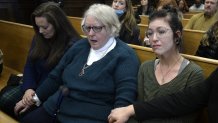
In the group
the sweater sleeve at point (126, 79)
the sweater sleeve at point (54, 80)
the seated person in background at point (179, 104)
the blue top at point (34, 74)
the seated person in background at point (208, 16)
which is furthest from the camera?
the seated person in background at point (208, 16)

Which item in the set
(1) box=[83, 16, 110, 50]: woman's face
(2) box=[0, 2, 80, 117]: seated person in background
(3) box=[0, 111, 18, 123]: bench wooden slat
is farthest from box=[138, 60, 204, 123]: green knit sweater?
(3) box=[0, 111, 18, 123]: bench wooden slat

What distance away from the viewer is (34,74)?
2.58 m

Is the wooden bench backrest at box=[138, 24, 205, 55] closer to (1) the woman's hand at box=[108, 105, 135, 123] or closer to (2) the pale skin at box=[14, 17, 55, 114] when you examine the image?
(2) the pale skin at box=[14, 17, 55, 114]

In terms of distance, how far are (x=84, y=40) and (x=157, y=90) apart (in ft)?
2.55

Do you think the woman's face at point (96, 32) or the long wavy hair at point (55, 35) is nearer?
the woman's face at point (96, 32)

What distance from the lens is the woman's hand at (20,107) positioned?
2.36m

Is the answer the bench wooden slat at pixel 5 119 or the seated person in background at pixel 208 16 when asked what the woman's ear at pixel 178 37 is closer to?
the bench wooden slat at pixel 5 119

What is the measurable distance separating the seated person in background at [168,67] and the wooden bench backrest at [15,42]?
1899 millimetres

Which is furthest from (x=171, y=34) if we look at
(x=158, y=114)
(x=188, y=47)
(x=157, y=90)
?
(x=188, y=47)

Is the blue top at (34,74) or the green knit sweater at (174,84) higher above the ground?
the green knit sweater at (174,84)

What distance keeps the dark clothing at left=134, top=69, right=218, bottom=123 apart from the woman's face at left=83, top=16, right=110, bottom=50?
1.88ft

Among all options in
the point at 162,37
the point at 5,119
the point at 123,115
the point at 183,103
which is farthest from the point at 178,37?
the point at 5,119

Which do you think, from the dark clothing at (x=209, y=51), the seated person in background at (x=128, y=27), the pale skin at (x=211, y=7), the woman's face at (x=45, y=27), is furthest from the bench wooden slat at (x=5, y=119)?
the pale skin at (x=211, y=7)

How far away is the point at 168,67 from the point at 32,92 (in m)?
1.19
